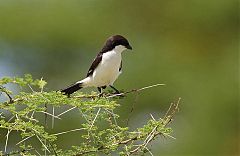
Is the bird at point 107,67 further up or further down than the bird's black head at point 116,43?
further down

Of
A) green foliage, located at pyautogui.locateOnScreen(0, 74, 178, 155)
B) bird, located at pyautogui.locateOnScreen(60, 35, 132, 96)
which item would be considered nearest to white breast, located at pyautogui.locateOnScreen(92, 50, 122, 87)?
bird, located at pyautogui.locateOnScreen(60, 35, 132, 96)

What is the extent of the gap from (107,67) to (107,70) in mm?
15

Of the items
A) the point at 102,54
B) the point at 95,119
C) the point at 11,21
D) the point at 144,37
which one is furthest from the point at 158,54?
the point at 95,119

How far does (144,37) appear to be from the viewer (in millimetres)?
10656

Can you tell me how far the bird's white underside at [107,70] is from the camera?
3.55 meters

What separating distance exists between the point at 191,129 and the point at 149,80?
734 mm

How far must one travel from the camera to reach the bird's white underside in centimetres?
355

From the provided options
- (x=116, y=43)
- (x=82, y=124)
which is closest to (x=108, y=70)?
(x=116, y=43)

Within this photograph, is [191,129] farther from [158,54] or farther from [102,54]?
[102,54]

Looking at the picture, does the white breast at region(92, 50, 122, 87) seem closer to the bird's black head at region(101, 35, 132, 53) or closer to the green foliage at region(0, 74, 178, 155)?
the bird's black head at region(101, 35, 132, 53)

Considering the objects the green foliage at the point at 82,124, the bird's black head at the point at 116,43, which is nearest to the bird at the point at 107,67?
the bird's black head at the point at 116,43

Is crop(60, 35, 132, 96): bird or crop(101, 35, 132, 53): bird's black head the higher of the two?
crop(101, 35, 132, 53): bird's black head

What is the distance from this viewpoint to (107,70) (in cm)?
355

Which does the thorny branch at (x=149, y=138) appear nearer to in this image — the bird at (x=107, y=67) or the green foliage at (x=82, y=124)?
the green foliage at (x=82, y=124)
